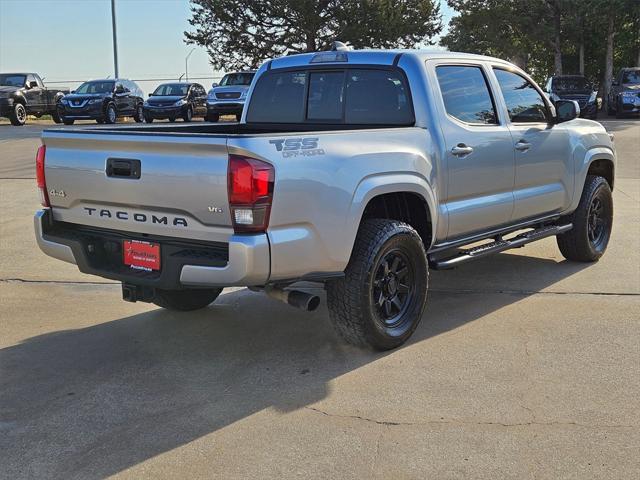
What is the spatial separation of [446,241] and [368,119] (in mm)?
1032

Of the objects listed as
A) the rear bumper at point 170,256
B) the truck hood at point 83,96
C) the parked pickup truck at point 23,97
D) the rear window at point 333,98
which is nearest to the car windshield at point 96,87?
the truck hood at point 83,96

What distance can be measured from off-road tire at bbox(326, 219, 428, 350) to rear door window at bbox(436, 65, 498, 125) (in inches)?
44.0

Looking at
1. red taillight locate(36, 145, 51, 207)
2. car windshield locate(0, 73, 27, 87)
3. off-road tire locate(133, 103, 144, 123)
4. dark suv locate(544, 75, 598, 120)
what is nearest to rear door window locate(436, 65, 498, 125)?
red taillight locate(36, 145, 51, 207)

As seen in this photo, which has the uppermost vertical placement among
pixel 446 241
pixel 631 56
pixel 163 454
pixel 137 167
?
pixel 631 56

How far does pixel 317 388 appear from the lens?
4.07m

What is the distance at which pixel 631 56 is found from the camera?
39.6 metres

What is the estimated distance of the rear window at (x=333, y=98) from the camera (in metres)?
5.05

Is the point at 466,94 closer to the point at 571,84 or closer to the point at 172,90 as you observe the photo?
the point at 571,84

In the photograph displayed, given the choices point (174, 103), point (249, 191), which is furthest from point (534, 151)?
point (174, 103)

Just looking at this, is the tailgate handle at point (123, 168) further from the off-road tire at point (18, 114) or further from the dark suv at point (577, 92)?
the dark suv at point (577, 92)

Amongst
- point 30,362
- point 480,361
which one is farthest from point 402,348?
point 30,362

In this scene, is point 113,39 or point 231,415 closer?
point 231,415

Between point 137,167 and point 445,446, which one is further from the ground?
point 137,167

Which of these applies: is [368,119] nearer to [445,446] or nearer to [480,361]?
[480,361]
